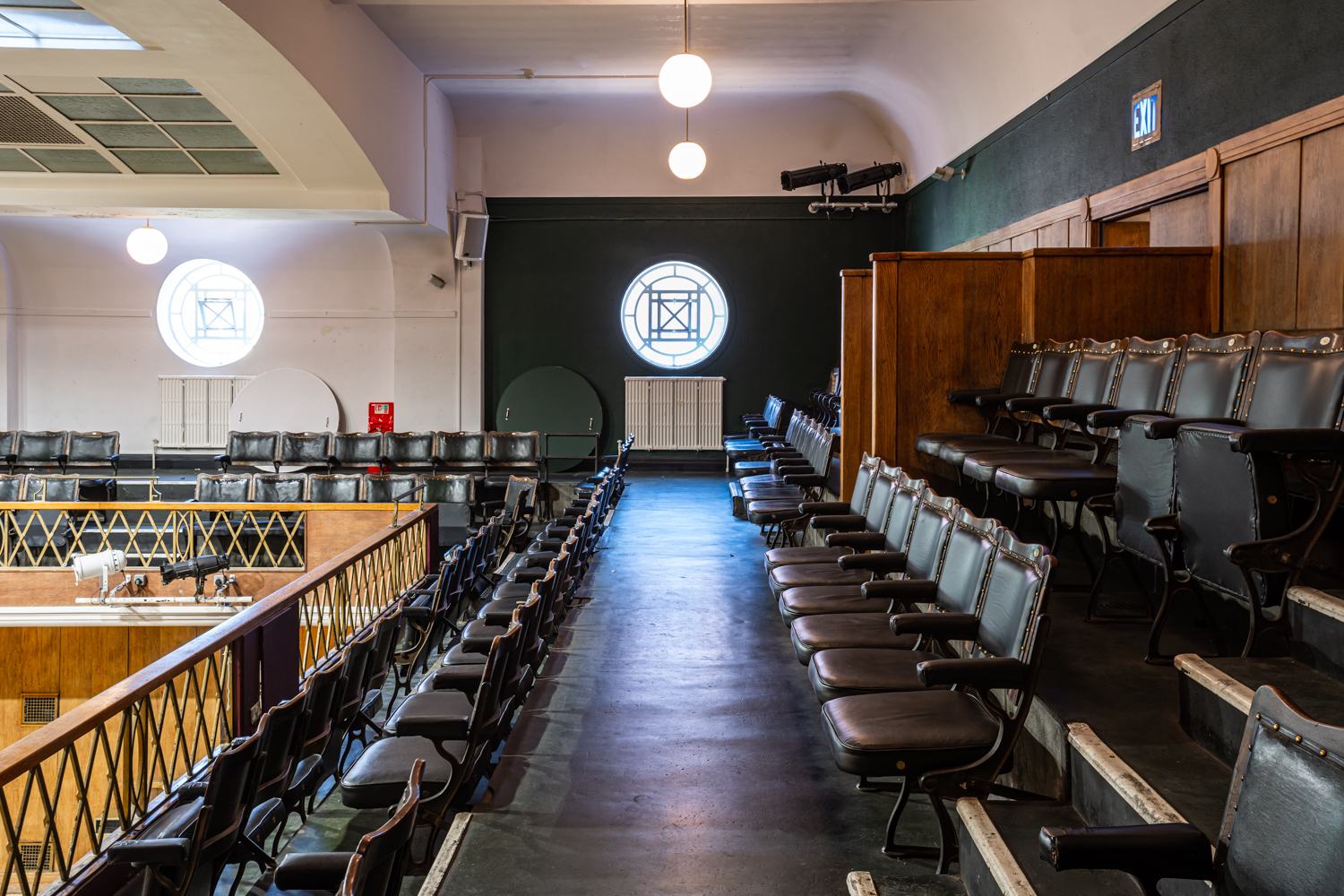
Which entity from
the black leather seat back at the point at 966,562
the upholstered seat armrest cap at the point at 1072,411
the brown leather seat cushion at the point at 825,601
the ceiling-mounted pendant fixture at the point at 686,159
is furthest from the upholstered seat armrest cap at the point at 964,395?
the ceiling-mounted pendant fixture at the point at 686,159

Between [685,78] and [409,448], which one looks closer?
[685,78]

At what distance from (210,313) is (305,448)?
355 centimetres

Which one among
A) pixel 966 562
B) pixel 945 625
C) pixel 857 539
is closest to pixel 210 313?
pixel 857 539

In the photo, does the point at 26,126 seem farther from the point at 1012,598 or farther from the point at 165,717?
the point at 1012,598

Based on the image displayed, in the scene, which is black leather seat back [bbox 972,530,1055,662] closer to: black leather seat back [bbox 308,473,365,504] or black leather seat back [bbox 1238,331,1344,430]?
black leather seat back [bbox 1238,331,1344,430]

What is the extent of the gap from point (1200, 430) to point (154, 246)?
1097 centimetres

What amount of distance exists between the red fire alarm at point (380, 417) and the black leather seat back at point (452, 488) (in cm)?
322

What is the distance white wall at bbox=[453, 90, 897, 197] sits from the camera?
1099 centimetres

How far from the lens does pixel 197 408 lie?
11.5m

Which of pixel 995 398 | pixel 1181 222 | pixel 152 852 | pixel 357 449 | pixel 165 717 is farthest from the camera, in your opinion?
pixel 357 449

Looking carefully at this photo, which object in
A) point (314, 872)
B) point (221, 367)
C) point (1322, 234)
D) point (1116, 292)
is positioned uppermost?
point (1322, 234)

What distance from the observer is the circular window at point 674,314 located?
11.3 m

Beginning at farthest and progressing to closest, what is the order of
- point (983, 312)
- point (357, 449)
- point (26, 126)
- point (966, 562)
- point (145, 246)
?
1. point (145, 246)
2. point (357, 449)
3. point (26, 126)
4. point (983, 312)
5. point (966, 562)

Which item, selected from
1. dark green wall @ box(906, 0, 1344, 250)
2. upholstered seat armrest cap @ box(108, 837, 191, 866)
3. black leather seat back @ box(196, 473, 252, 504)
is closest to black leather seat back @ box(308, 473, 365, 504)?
black leather seat back @ box(196, 473, 252, 504)
